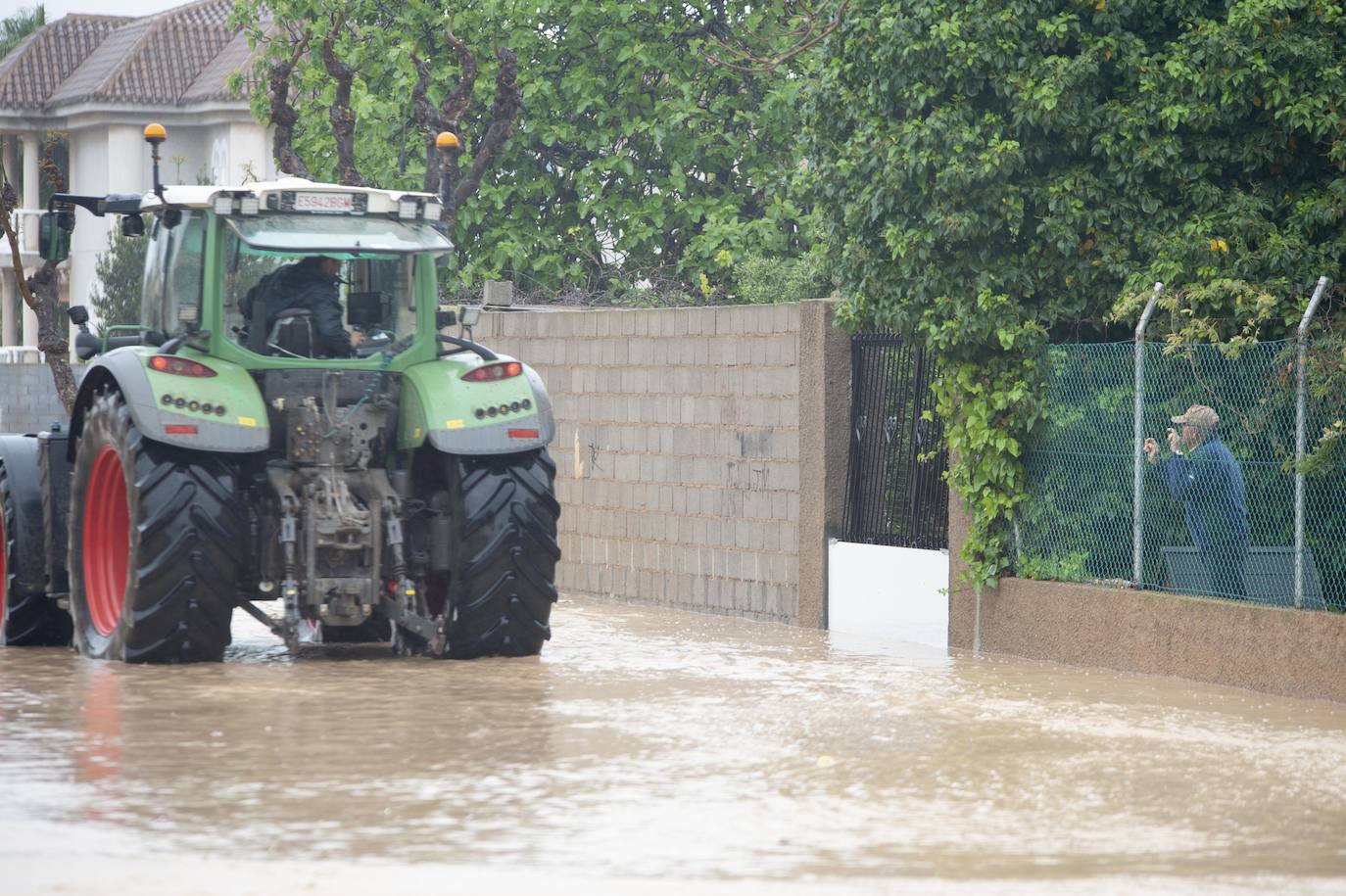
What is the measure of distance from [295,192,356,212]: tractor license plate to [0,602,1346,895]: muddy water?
8.50 ft

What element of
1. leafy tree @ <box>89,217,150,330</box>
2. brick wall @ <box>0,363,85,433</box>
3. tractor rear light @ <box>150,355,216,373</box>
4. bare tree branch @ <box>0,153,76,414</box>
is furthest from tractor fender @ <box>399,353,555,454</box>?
leafy tree @ <box>89,217,150,330</box>

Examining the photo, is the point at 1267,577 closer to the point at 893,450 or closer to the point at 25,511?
the point at 893,450

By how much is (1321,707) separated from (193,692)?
5553 millimetres

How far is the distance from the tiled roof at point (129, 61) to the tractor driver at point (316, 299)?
35321mm

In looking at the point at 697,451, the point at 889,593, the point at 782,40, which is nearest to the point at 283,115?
the point at 697,451

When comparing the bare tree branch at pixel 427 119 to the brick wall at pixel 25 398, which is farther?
the brick wall at pixel 25 398

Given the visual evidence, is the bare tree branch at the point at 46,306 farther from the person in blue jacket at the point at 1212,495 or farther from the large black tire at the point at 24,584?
the person in blue jacket at the point at 1212,495

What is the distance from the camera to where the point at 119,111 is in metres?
51.1

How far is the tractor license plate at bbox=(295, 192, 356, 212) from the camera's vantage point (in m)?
13.0

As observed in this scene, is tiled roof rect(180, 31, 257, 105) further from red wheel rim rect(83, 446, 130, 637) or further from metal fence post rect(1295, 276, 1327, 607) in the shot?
metal fence post rect(1295, 276, 1327, 607)

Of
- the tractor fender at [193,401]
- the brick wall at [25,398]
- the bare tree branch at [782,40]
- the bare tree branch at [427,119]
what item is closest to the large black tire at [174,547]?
the tractor fender at [193,401]

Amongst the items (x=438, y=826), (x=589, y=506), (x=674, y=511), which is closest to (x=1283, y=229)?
(x=674, y=511)

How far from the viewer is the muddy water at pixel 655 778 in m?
6.86

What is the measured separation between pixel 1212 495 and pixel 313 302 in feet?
17.1
